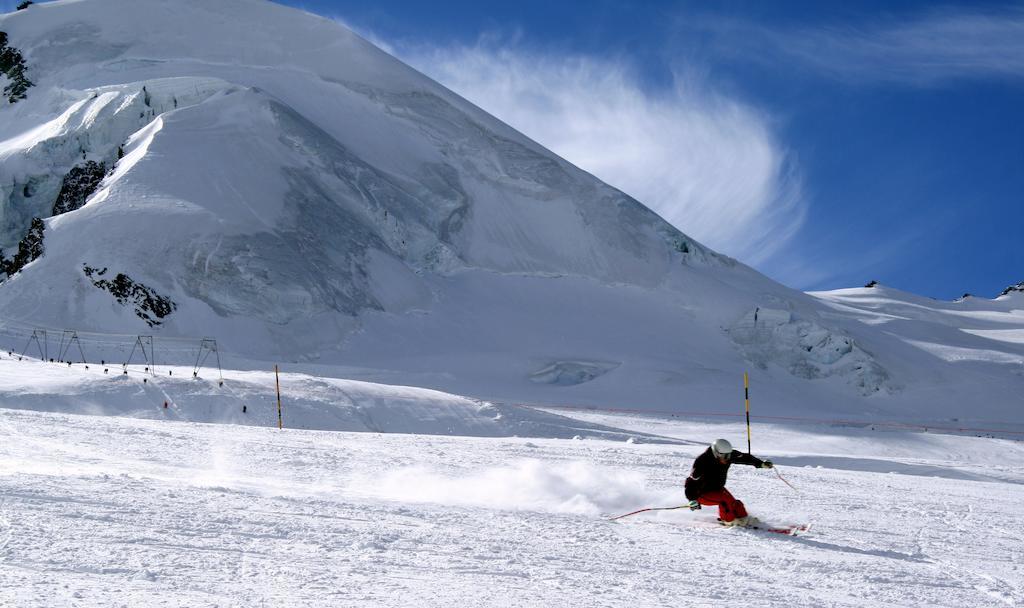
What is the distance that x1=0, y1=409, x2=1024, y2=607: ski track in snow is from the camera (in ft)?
19.4

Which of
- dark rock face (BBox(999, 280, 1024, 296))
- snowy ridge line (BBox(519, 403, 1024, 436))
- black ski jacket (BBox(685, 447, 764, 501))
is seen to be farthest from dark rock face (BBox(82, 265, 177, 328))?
dark rock face (BBox(999, 280, 1024, 296))

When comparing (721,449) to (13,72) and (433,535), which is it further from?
(13,72)

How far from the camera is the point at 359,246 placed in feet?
171

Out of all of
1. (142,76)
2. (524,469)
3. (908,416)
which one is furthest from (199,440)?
(142,76)

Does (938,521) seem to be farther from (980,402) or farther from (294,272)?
(980,402)

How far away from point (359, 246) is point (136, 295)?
14359 mm

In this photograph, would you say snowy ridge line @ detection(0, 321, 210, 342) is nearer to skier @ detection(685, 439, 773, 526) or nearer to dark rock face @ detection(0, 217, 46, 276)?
dark rock face @ detection(0, 217, 46, 276)

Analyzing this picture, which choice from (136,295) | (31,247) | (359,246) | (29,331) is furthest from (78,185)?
(29,331)

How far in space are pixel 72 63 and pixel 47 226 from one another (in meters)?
31.8

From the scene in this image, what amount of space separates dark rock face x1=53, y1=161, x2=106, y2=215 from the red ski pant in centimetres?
5144

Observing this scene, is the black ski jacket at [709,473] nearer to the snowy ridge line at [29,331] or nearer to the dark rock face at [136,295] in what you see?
the snowy ridge line at [29,331]

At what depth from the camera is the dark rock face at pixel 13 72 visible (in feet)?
226

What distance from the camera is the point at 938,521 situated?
10297mm

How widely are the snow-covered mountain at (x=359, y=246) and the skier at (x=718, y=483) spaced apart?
2792 centimetres
